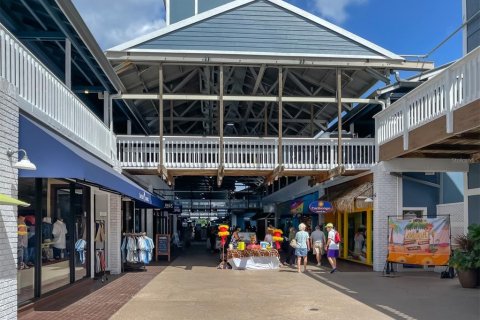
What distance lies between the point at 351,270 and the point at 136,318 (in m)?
9.72

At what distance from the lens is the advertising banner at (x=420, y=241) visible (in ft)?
47.9

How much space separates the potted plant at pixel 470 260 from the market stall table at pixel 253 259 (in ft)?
23.2

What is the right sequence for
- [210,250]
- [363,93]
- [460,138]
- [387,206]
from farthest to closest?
[210,250], [363,93], [387,206], [460,138]

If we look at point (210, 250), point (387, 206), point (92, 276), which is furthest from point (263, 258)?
point (210, 250)

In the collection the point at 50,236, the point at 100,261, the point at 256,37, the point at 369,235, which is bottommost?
the point at 100,261

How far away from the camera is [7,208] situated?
7059 millimetres

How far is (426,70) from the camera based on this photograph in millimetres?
18000

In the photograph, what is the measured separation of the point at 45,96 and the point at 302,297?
659cm

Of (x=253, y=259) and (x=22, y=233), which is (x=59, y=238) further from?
(x=253, y=259)

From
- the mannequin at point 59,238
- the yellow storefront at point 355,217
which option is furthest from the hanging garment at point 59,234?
the yellow storefront at point 355,217

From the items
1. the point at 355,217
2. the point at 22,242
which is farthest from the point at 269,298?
the point at 355,217

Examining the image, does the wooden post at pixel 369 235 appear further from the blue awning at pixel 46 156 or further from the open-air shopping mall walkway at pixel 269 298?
the blue awning at pixel 46 156

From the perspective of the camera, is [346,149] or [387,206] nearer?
[387,206]

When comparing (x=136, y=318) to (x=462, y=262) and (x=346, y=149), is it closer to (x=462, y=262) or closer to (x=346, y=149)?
(x=462, y=262)
